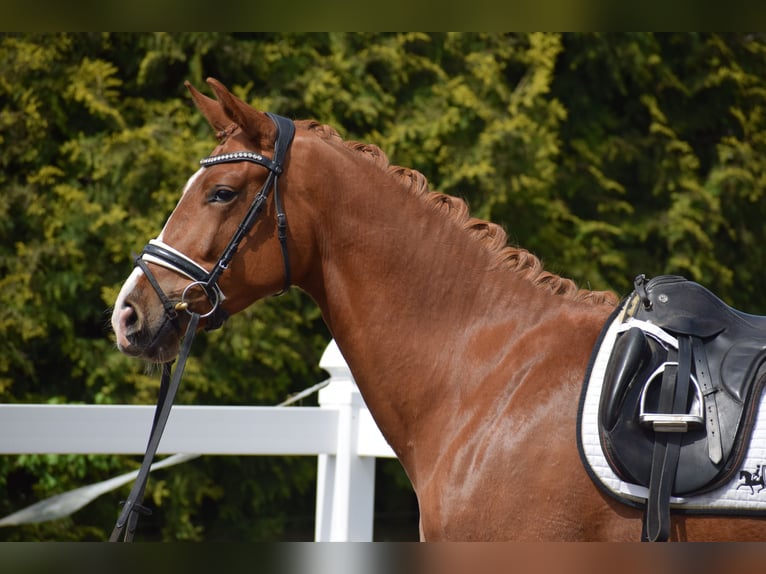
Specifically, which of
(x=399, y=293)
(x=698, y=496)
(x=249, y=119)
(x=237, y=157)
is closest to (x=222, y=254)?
(x=237, y=157)

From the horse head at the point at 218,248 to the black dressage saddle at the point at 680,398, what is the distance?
0.96 metres

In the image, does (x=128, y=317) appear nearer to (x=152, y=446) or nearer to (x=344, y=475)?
(x=152, y=446)

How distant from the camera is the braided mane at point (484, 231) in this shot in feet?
7.57

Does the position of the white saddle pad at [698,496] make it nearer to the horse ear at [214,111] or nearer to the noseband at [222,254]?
the noseband at [222,254]

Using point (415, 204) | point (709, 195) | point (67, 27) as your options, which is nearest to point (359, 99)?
point (709, 195)

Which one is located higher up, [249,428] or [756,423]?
[249,428]

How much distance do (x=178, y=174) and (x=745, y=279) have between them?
4729mm

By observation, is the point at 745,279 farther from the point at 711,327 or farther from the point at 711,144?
the point at 711,327

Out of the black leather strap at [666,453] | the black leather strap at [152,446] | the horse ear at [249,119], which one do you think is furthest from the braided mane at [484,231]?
the black leather strap at [152,446]

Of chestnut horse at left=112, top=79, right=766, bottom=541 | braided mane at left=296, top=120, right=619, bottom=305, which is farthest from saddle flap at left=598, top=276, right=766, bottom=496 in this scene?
braided mane at left=296, top=120, right=619, bottom=305

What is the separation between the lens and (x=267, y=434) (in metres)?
3.36

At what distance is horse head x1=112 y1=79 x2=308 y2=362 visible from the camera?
2184mm

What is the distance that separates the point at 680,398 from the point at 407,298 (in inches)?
29.6

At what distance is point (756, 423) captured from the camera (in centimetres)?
188
